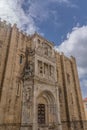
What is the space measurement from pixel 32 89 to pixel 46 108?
149 inches

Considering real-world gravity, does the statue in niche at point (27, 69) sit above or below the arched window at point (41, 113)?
above

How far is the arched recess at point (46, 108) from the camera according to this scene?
15969 mm

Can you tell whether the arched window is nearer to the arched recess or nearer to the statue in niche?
the arched recess

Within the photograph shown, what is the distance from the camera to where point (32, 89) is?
15.3 metres

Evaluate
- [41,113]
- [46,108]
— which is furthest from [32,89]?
[46,108]

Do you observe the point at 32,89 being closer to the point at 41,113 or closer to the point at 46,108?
the point at 41,113

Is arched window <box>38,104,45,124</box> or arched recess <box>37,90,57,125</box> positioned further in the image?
arched recess <box>37,90,57,125</box>

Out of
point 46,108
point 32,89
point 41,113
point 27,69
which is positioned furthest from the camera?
point 27,69

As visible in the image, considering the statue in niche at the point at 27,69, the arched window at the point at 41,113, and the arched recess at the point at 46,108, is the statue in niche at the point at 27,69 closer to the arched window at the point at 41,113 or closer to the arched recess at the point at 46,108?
the arched recess at the point at 46,108

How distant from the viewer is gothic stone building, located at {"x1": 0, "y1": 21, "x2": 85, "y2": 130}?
1369 cm

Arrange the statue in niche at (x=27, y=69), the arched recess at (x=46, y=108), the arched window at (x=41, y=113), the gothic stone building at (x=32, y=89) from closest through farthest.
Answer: the gothic stone building at (x=32, y=89) → the arched window at (x=41, y=113) → the arched recess at (x=46, y=108) → the statue in niche at (x=27, y=69)

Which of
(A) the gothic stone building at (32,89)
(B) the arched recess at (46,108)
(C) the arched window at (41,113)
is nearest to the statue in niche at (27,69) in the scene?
(A) the gothic stone building at (32,89)

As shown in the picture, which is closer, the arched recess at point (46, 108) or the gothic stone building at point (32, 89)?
the gothic stone building at point (32, 89)

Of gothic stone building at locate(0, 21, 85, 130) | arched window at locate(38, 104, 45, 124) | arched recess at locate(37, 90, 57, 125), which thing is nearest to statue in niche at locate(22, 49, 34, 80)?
gothic stone building at locate(0, 21, 85, 130)
